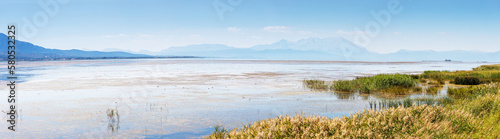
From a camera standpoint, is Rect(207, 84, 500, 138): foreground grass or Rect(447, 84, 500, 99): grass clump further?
Rect(447, 84, 500, 99): grass clump

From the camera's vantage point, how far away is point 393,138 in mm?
8359

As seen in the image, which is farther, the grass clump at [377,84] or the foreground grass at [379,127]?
the grass clump at [377,84]

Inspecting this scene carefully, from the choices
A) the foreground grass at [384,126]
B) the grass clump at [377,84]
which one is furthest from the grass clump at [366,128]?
the grass clump at [377,84]

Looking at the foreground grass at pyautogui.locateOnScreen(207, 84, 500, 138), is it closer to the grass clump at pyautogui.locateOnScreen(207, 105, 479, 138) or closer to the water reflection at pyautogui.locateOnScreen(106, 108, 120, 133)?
the grass clump at pyautogui.locateOnScreen(207, 105, 479, 138)

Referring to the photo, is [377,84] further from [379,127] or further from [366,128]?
[366,128]

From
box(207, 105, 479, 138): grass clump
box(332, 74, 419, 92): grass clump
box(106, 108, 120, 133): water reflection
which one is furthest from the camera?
box(332, 74, 419, 92): grass clump

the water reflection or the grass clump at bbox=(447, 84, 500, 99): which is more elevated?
the grass clump at bbox=(447, 84, 500, 99)

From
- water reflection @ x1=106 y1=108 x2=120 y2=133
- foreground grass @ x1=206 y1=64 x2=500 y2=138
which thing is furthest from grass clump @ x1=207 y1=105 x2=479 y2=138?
water reflection @ x1=106 y1=108 x2=120 y2=133

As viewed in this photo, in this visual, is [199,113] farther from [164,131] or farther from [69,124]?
[69,124]

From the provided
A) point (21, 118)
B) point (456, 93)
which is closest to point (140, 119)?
point (21, 118)

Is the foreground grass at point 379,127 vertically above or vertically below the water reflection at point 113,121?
above

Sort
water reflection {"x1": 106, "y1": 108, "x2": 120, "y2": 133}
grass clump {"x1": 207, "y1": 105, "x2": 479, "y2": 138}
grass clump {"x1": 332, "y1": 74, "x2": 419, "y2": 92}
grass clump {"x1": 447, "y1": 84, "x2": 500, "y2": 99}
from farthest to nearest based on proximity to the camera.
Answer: grass clump {"x1": 332, "y1": 74, "x2": 419, "y2": 92}
grass clump {"x1": 447, "y1": 84, "x2": 500, "y2": 99}
water reflection {"x1": 106, "y1": 108, "x2": 120, "y2": 133}
grass clump {"x1": 207, "y1": 105, "x2": 479, "y2": 138}

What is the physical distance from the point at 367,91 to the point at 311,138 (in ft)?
63.3

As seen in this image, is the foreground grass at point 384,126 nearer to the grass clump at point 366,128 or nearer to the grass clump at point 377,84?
the grass clump at point 366,128
